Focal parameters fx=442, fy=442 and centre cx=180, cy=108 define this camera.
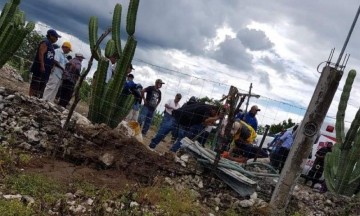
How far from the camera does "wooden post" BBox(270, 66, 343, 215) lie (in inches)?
216

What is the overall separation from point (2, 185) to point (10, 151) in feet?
3.36

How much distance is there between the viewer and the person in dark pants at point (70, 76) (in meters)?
8.30

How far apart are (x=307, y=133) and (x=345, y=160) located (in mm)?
2549

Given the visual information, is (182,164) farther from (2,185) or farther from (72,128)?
(2,185)

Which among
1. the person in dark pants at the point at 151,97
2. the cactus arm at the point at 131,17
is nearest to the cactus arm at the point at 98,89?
the cactus arm at the point at 131,17

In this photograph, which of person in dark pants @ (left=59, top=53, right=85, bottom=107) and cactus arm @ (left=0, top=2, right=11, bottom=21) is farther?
person in dark pants @ (left=59, top=53, right=85, bottom=107)

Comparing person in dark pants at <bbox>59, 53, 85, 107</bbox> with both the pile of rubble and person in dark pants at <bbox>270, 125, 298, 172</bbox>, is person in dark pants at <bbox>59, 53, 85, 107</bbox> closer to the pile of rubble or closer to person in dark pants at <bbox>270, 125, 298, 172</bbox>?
the pile of rubble

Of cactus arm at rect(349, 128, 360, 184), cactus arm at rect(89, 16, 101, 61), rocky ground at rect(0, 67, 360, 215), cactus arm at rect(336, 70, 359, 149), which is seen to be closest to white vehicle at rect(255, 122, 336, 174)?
cactus arm at rect(336, 70, 359, 149)

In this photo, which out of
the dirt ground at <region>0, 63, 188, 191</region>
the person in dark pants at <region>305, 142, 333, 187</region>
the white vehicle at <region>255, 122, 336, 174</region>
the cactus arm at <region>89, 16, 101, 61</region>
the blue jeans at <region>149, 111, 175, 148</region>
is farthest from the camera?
the white vehicle at <region>255, 122, 336, 174</region>

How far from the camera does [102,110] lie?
7.79m

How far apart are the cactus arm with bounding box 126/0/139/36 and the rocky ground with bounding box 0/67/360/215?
5.31 feet

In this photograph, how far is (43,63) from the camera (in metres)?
7.73

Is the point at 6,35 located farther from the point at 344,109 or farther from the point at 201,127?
the point at 344,109

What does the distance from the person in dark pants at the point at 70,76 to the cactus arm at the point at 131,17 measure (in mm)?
1739
